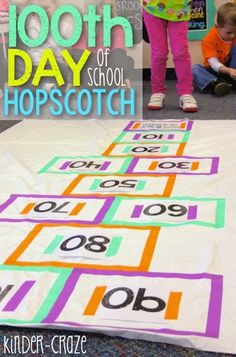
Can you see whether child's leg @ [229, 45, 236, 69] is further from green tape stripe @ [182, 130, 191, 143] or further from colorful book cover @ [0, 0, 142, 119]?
green tape stripe @ [182, 130, 191, 143]

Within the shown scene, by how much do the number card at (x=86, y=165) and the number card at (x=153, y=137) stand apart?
0.52 feet

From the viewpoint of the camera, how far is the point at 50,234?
0.82 meters

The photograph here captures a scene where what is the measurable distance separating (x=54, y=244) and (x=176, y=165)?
1.35 ft

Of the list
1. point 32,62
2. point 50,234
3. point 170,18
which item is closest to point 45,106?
point 32,62

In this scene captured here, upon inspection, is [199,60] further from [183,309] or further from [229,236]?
[183,309]

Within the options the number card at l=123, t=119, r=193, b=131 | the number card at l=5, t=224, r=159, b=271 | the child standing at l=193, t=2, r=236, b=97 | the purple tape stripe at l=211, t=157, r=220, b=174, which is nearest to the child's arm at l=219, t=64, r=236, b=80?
the child standing at l=193, t=2, r=236, b=97

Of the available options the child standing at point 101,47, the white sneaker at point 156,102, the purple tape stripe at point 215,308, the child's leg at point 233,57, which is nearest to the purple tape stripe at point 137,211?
the purple tape stripe at point 215,308

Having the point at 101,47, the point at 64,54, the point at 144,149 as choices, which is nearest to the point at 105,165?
the point at 144,149

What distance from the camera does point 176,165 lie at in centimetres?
110

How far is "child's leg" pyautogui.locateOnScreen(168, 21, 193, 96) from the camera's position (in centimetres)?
159

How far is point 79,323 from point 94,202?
362mm

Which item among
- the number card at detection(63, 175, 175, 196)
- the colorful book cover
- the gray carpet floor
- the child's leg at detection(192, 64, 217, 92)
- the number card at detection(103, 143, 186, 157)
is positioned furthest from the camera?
the child's leg at detection(192, 64, 217, 92)

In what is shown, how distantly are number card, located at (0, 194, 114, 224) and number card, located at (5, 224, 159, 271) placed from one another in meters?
0.03

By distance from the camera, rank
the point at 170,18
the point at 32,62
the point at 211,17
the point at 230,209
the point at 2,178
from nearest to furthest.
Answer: the point at 230,209 → the point at 2,178 → the point at 170,18 → the point at 32,62 → the point at 211,17
